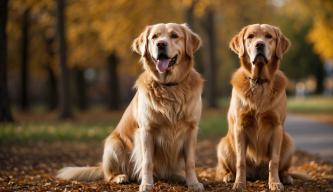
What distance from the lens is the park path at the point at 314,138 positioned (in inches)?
431

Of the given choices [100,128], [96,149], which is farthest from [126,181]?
[100,128]

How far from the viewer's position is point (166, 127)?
20.7 feet

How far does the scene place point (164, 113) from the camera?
627 cm

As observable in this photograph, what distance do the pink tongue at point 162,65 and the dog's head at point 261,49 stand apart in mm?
980

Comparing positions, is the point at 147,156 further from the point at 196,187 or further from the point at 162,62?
the point at 162,62

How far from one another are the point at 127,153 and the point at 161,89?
1007 millimetres

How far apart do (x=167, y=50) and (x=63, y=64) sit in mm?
13352

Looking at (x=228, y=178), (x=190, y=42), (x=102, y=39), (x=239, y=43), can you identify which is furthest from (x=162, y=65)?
(x=102, y=39)

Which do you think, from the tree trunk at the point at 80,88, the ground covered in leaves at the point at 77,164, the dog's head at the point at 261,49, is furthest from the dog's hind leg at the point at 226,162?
the tree trunk at the point at 80,88

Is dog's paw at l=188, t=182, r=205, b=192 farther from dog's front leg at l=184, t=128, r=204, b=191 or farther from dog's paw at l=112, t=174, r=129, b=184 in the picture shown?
dog's paw at l=112, t=174, r=129, b=184

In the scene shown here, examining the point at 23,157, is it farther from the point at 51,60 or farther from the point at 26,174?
the point at 51,60

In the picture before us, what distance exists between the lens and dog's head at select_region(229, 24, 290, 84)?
633 centimetres

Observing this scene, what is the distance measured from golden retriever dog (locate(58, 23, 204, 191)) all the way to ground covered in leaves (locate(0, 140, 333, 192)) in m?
0.23

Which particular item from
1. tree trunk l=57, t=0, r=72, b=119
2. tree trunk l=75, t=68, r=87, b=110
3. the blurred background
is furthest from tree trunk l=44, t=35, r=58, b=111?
tree trunk l=57, t=0, r=72, b=119
